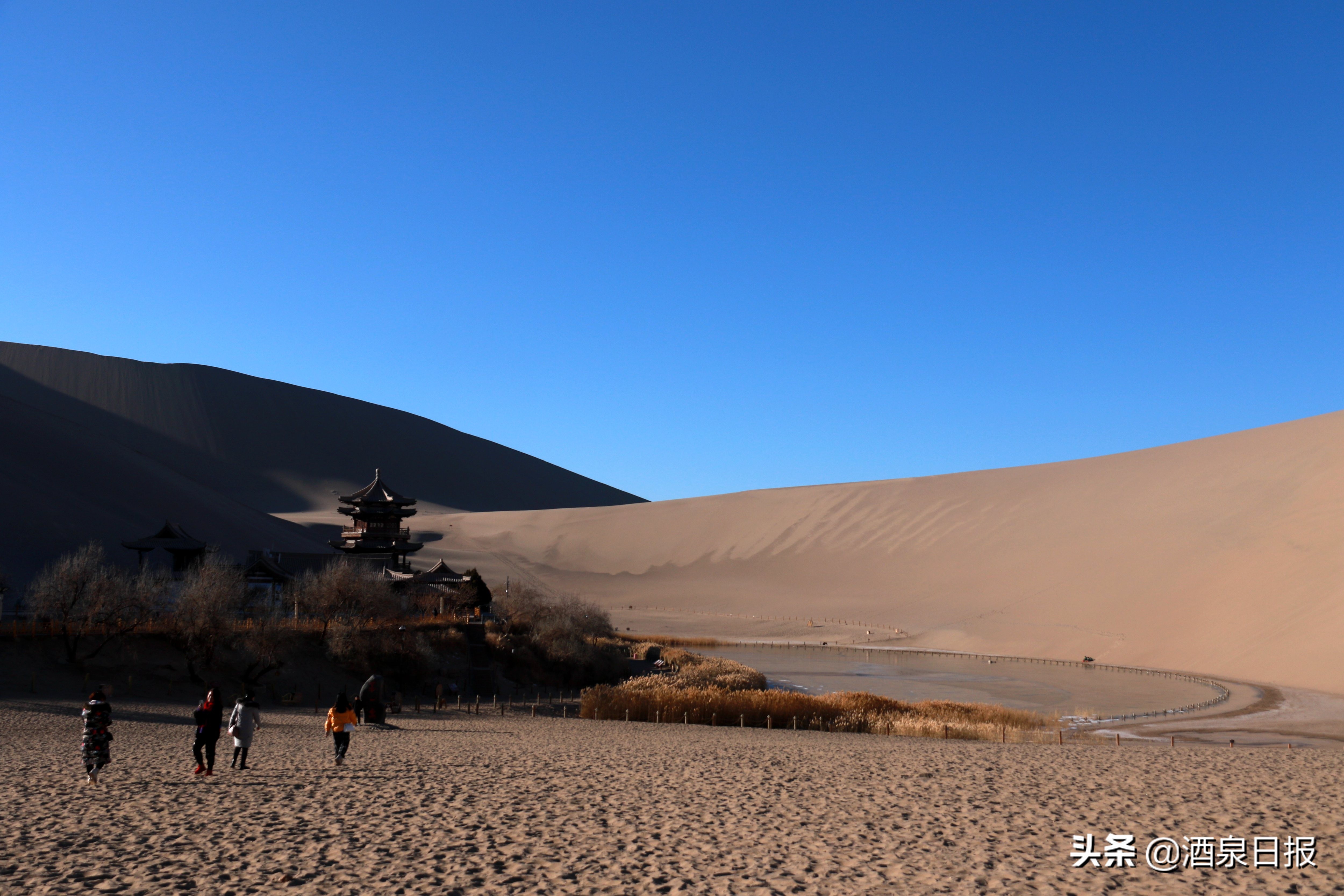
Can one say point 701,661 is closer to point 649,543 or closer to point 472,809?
point 472,809

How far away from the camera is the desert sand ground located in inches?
358

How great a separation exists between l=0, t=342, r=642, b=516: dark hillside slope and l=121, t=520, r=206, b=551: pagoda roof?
92.2m

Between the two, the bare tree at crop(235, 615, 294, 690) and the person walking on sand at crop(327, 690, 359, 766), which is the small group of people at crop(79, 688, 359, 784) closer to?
the person walking on sand at crop(327, 690, 359, 766)

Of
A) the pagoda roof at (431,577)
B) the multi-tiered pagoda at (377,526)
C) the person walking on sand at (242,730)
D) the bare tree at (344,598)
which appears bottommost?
the person walking on sand at (242,730)

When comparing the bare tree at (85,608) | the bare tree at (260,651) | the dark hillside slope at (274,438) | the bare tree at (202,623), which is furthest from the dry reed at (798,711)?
the dark hillside slope at (274,438)

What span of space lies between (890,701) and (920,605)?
4139 cm

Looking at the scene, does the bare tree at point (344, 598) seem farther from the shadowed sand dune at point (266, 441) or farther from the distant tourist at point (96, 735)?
the shadowed sand dune at point (266, 441)

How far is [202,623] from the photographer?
28141mm

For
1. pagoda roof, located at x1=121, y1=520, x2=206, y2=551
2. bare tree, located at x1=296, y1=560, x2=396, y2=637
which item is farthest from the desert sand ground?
→ pagoda roof, located at x1=121, y1=520, x2=206, y2=551

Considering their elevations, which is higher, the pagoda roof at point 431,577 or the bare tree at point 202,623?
the pagoda roof at point 431,577

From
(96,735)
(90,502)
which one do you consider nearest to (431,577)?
(90,502)

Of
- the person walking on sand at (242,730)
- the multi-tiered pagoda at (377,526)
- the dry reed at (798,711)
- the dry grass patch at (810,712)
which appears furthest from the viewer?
the multi-tiered pagoda at (377,526)

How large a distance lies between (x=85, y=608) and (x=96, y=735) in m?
17.9

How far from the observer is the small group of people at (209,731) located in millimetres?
12547
